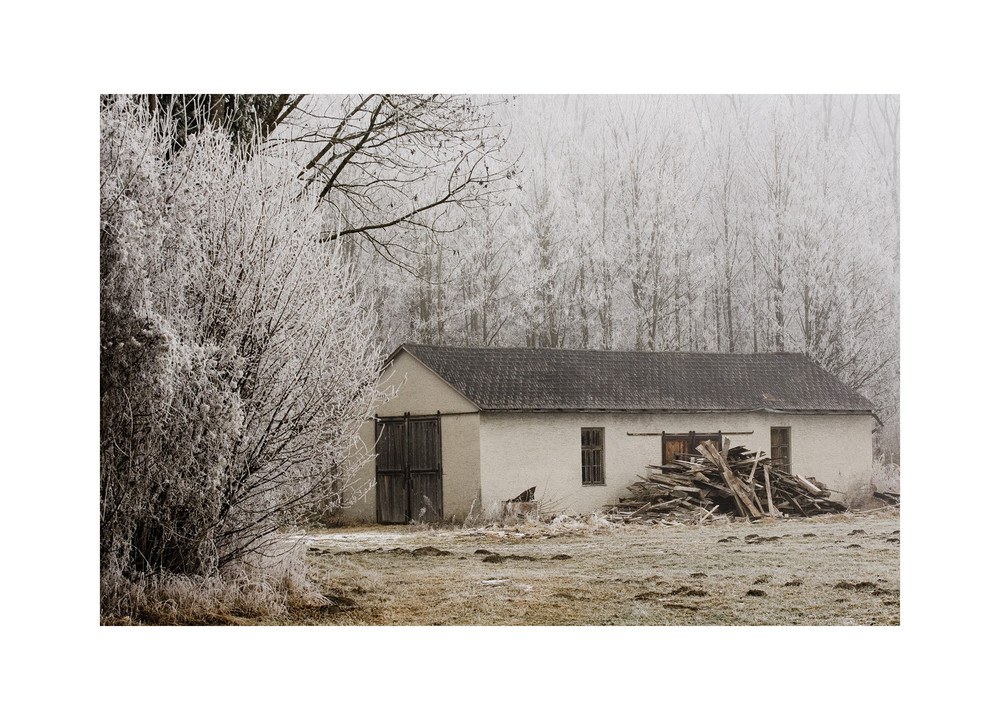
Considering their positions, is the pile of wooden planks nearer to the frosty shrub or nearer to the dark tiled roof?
the dark tiled roof

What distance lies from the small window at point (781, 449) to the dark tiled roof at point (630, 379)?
21 cm

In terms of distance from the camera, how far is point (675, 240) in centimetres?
768

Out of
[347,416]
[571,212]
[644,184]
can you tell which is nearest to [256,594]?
[347,416]

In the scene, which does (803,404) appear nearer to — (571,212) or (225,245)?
(571,212)

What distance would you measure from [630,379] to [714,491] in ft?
3.66

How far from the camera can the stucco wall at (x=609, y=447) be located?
25.0ft

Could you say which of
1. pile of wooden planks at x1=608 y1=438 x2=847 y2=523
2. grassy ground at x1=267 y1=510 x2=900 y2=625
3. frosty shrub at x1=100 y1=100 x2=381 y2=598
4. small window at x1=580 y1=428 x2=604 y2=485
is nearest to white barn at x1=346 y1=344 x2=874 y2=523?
small window at x1=580 y1=428 x2=604 y2=485

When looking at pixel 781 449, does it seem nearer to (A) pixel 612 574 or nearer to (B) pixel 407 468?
(A) pixel 612 574

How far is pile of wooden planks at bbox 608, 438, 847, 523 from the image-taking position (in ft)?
24.7

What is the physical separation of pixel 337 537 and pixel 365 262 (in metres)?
2.17

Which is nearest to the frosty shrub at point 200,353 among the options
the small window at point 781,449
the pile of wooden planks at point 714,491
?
the pile of wooden planks at point 714,491

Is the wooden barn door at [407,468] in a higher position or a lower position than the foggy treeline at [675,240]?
lower

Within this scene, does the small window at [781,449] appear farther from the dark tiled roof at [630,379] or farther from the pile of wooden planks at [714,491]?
the dark tiled roof at [630,379]

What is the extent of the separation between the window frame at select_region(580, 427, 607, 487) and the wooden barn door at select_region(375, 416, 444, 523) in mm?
1176
